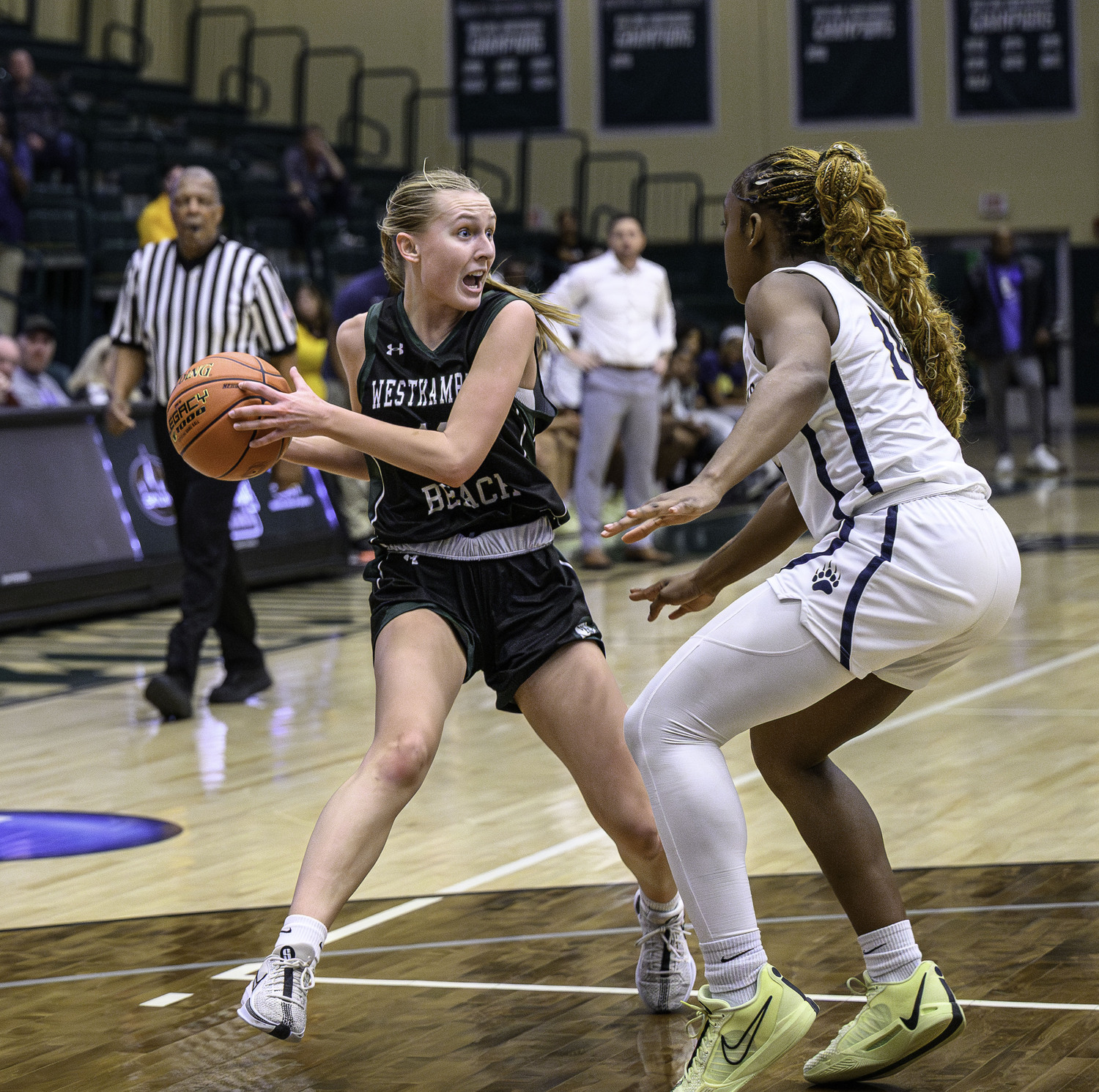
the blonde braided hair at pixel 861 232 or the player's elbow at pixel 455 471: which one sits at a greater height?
the blonde braided hair at pixel 861 232

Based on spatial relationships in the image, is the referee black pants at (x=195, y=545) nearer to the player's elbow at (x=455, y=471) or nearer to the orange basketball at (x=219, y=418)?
the orange basketball at (x=219, y=418)

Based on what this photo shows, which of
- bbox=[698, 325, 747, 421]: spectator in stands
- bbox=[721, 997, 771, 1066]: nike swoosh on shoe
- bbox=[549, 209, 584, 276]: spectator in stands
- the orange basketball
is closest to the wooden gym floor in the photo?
bbox=[721, 997, 771, 1066]: nike swoosh on shoe

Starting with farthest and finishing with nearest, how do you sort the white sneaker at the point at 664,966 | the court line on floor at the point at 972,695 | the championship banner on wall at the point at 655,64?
1. the championship banner on wall at the point at 655,64
2. the court line on floor at the point at 972,695
3. the white sneaker at the point at 664,966

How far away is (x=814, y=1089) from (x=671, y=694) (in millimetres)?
704

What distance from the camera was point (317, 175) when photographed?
1727cm

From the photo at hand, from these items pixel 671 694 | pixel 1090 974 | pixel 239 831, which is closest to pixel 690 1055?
pixel 671 694

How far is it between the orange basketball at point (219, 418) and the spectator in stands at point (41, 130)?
11752 mm

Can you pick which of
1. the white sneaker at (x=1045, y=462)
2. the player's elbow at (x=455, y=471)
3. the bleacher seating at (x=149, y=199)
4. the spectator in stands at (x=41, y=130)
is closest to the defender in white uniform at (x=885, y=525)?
the player's elbow at (x=455, y=471)

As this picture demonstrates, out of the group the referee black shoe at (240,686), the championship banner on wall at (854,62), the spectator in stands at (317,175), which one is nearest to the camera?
the referee black shoe at (240,686)

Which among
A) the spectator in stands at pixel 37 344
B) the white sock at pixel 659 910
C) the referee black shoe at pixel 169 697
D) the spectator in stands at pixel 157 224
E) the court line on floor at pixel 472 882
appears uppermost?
the spectator in stands at pixel 157 224

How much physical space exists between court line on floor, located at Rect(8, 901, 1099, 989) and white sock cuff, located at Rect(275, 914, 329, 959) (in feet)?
2.67

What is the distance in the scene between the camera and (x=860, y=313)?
9.20 feet

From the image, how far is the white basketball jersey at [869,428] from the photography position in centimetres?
278

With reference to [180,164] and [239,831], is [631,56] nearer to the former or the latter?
[180,164]
